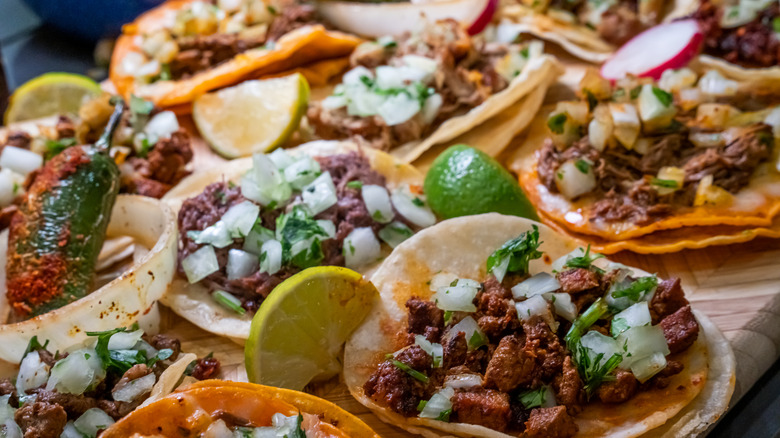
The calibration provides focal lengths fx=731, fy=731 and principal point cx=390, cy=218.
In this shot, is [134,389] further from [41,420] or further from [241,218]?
[241,218]

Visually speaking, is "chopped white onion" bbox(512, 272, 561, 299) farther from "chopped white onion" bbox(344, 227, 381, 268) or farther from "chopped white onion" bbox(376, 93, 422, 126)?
"chopped white onion" bbox(376, 93, 422, 126)

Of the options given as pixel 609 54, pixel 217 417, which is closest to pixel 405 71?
pixel 609 54

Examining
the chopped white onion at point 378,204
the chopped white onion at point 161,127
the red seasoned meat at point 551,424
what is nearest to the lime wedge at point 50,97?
the chopped white onion at point 161,127

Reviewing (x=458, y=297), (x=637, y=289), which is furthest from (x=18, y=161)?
(x=637, y=289)

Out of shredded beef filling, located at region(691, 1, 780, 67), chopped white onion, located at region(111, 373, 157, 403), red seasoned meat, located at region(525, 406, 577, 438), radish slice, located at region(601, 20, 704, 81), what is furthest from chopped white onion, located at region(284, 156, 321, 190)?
shredded beef filling, located at region(691, 1, 780, 67)

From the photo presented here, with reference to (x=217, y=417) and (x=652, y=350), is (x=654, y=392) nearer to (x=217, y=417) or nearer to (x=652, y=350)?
(x=652, y=350)

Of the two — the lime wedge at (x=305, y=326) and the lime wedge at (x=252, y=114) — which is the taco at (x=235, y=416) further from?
the lime wedge at (x=252, y=114)

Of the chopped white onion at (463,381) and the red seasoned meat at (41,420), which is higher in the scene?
the red seasoned meat at (41,420)
